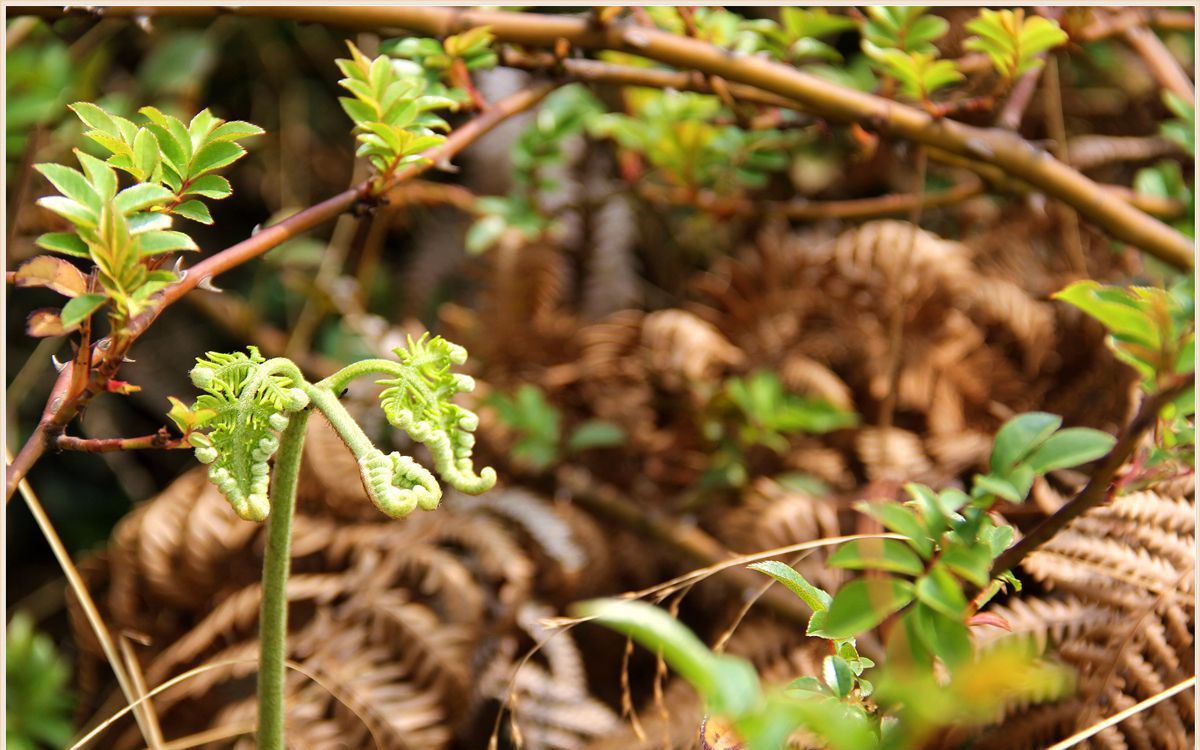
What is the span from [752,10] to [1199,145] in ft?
2.62

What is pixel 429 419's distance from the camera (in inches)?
23.9

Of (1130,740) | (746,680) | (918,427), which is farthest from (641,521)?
(746,680)

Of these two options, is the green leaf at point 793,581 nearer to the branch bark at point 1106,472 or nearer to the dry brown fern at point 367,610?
the branch bark at point 1106,472

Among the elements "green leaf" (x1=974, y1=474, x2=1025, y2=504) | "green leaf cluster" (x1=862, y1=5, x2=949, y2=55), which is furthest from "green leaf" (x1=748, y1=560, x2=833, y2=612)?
"green leaf cluster" (x1=862, y1=5, x2=949, y2=55)

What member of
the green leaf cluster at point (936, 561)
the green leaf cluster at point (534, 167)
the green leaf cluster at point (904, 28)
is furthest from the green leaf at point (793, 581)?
the green leaf cluster at point (534, 167)

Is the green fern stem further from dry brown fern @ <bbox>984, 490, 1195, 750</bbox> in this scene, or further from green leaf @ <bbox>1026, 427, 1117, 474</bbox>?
dry brown fern @ <bbox>984, 490, 1195, 750</bbox>

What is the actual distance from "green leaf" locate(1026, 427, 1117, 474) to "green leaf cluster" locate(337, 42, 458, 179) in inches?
19.1

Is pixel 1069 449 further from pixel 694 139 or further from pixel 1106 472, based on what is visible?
pixel 694 139

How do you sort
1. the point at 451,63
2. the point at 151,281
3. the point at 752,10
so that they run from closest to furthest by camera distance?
1. the point at 151,281
2. the point at 451,63
3. the point at 752,10

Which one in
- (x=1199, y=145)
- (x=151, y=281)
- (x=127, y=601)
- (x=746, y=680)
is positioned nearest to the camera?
(x=746, y=680)

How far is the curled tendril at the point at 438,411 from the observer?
23.1 inches

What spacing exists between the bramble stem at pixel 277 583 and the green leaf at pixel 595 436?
2.28 feet

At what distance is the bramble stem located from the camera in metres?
0.62

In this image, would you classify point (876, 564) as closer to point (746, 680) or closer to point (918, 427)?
point (746, 680)
